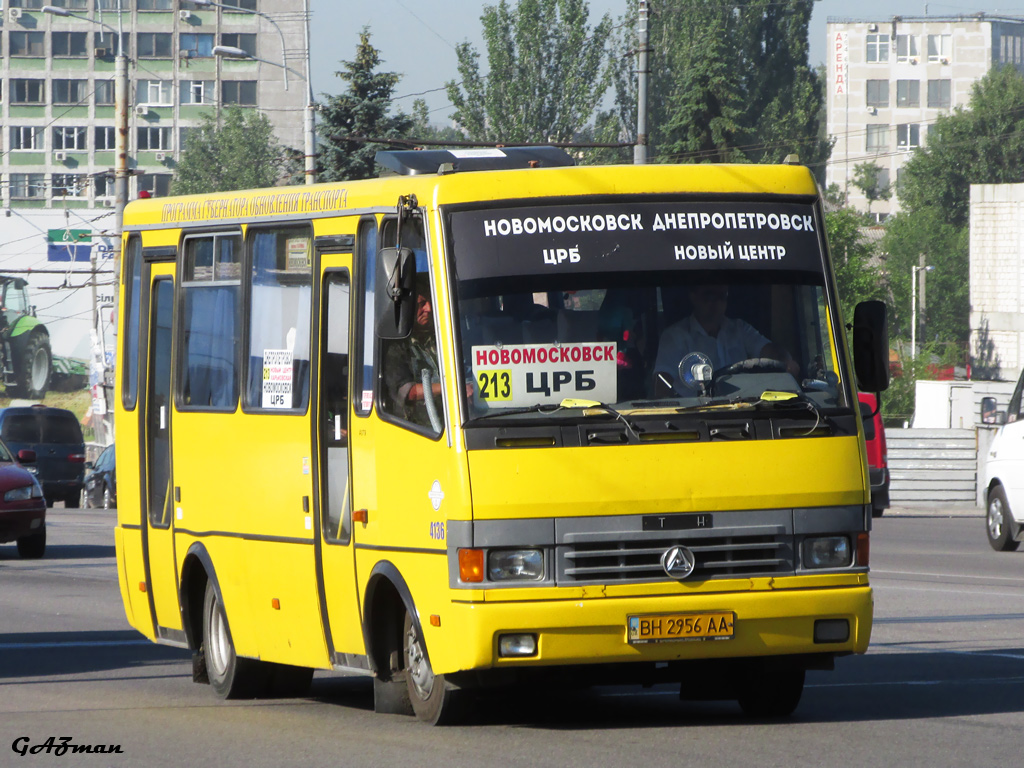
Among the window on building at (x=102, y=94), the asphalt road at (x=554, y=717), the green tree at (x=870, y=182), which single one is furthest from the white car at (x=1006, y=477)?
the green tree at (x=870, y=182)

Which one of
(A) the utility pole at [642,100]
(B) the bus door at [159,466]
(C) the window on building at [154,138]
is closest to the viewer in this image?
(B) the bus door at [159,466]

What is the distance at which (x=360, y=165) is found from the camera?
160ft

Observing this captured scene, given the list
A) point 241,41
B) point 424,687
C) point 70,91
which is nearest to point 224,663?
point 424,687

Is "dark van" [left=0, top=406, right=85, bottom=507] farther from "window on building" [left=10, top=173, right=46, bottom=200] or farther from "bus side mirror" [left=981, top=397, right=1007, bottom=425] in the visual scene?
"window on building" [left=10, top=173, right=46, bottom=200]

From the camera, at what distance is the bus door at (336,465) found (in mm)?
8977

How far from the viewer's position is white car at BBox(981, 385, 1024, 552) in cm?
2062

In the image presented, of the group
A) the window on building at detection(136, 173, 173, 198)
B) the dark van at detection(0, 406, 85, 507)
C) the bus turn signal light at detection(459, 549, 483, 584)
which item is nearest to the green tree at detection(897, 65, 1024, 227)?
the window on building at detection(136, 173, 173, 198)

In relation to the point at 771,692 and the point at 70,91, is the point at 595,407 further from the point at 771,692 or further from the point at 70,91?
the point at 70,91

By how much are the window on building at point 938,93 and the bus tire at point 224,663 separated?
135141mm

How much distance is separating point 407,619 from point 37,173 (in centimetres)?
11380

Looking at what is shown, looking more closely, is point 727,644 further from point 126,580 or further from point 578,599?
point 126,580

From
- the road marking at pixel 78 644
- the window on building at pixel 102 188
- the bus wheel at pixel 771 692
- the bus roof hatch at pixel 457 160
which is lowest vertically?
the road marking at pixel 78 644

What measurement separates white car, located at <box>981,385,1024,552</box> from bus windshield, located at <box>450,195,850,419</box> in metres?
12.3

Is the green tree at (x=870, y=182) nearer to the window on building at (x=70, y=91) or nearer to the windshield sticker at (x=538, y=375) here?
the window on building at (x=70, y=91)
